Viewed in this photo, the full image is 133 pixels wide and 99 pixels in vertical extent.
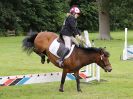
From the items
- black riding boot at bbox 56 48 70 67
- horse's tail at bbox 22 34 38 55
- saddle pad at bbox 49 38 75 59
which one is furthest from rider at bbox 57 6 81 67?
horse's tail at bbox 22 34 38 55

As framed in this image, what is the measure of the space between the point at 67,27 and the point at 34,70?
580 centimetres

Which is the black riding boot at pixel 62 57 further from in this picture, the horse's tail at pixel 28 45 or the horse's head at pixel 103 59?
the horse's tail at pixel 28 45

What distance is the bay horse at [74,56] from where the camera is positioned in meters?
12.2

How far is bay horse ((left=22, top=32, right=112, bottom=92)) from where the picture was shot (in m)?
12.2

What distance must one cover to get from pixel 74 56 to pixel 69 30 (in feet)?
2.38

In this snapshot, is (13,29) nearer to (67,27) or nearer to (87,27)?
(87,27)

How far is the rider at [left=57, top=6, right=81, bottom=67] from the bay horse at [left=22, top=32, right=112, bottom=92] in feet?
0.69

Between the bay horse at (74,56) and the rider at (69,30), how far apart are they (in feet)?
0.69

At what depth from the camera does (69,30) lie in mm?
12266

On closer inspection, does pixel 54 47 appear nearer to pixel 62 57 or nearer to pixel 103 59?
pixel 62 57

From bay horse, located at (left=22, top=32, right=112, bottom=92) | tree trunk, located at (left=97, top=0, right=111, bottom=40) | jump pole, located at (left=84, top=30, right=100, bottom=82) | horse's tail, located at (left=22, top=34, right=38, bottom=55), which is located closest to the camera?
bay horse, located at (left=22, top=32, right=112, bottom=92)

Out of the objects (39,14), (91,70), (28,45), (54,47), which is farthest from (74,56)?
(39,14)

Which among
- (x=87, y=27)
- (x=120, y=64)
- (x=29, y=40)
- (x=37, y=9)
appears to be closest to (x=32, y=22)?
(x=37, y=9)

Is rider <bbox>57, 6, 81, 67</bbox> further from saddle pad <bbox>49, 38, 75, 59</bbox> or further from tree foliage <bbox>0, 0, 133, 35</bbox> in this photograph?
tree foliage <bbox>0, 0, 133, 35</bbox>
